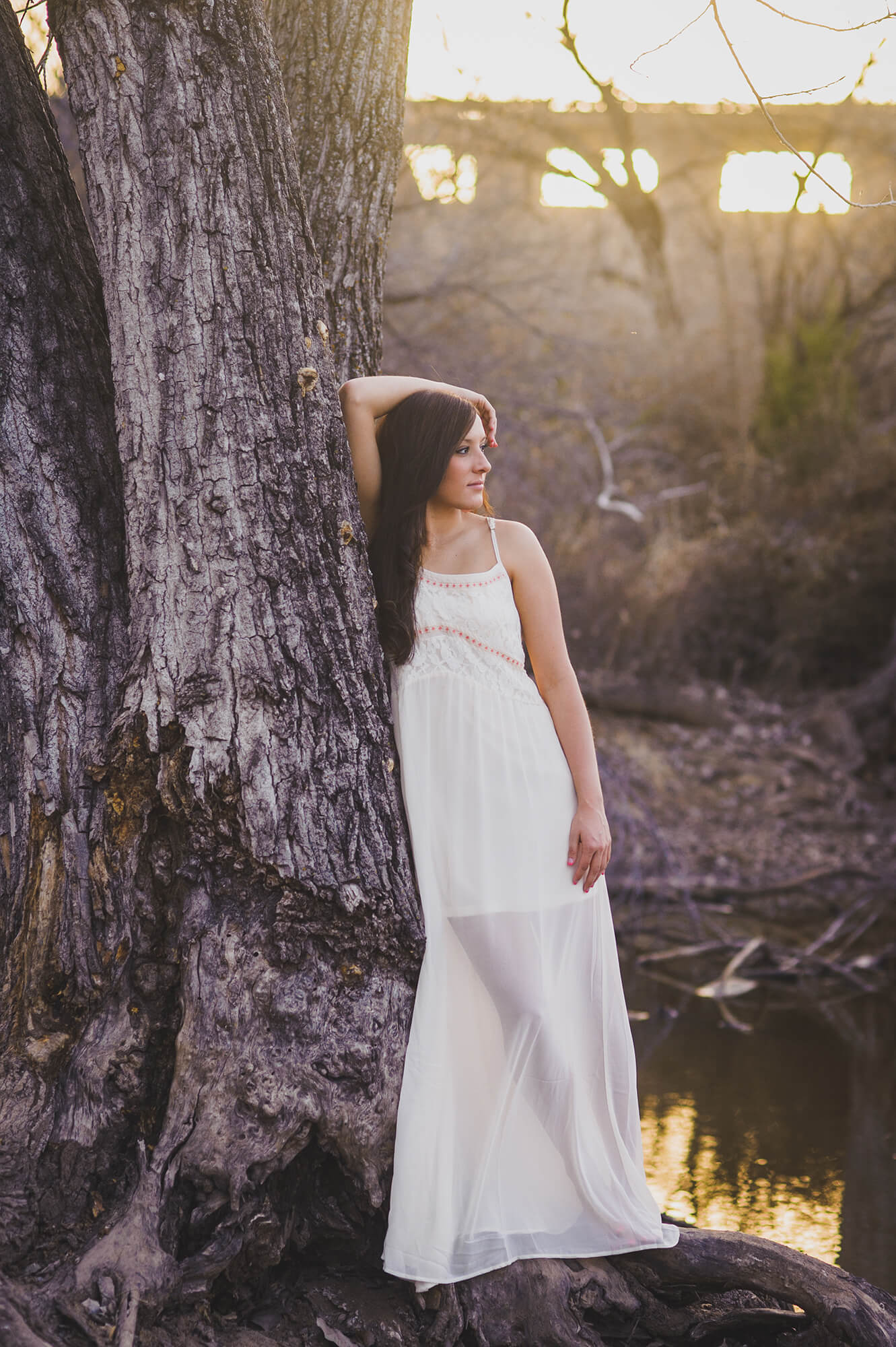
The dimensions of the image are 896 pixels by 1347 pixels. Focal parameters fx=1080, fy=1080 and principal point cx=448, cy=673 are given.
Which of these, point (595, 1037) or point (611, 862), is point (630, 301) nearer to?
point (611, 862)

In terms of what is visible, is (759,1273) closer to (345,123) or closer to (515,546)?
(515,546)

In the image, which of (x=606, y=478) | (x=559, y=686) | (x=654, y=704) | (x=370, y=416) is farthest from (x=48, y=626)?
(x=606, y=478)

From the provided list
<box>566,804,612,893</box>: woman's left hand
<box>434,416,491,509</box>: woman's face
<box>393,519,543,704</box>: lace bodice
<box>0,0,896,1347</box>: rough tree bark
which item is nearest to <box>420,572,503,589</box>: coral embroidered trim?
<box>393,519,543,704</box>: lace bodice

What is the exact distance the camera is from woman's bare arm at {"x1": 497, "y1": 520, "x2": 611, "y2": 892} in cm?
275

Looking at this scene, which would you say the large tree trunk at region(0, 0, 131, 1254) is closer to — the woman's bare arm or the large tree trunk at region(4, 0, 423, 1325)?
the large tree trunk at region(4, 0, 423, 1325)

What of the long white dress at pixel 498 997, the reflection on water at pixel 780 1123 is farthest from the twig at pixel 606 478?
the long white dress at pixel 498 997

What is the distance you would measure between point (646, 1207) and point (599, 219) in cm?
1648

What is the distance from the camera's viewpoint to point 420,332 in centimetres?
1012

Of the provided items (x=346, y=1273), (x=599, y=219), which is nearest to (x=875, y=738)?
(x=346, y=1273)

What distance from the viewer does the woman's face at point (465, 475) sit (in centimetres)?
283

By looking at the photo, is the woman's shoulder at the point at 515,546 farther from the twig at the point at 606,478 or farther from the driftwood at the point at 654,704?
the twig at the point at 606,478

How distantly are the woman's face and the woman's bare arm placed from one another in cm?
13

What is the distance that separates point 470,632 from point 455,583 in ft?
0.44

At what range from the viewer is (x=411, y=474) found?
9.12 ft
